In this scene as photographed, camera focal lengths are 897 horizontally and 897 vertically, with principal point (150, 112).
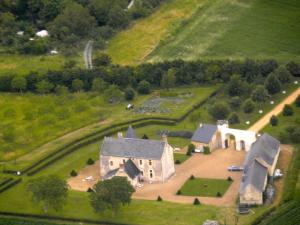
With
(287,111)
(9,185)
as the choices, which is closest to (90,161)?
(9,185)

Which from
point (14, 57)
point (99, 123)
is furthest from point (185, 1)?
point (99, 123)

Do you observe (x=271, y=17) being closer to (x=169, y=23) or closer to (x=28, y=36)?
(x=169, y=23)

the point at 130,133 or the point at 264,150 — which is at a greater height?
the point at 130,133

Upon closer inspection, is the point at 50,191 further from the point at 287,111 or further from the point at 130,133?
the point at 287,111

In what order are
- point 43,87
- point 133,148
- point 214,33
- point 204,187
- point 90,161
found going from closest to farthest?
point 204,187
point 133,148
point 90,161
point 43,87
point 214,33

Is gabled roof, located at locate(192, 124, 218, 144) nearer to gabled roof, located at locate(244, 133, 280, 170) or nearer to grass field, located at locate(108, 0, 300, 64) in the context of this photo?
gabled roof, located at locate(244, 133, 280, 170)

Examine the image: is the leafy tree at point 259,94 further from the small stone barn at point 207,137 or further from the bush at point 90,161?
the bush at point 90,161

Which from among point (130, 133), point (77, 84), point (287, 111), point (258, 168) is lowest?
point (258, 168)
